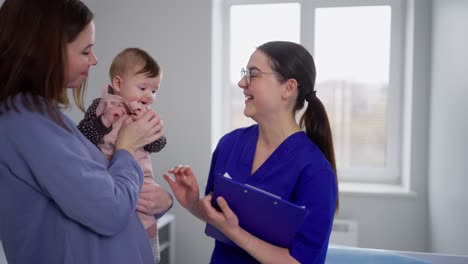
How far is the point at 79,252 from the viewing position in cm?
87

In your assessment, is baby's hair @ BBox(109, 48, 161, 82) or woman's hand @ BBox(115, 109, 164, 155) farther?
baby's hair @ BBox(109, 48, 161, 82)

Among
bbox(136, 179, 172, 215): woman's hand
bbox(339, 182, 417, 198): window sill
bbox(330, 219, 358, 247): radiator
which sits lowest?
bbox(330, 219, 358, 247): radiator

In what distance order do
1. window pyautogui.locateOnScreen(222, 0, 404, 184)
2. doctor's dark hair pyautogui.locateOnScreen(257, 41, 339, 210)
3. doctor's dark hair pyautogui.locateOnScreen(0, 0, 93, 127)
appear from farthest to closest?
window pyautogui.locateOnScreen(222, 0, 404, 184)
doctor's dark hair pyautogui.locateOnScreen(257, 41, 339, 210)
doctor's dark hair pyautogui.locateOnScreen(0, 0, 93, 127)

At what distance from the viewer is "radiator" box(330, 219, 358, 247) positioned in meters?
2.85

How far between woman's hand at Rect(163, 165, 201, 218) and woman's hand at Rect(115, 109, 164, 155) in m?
0.20

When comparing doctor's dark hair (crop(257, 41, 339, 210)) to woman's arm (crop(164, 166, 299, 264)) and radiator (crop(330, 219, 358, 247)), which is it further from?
radiator (crop(330, 219, 358, 247))

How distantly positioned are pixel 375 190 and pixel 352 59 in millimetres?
973

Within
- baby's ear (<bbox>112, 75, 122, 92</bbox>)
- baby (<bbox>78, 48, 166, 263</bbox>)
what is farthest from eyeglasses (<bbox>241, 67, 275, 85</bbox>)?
baby's ear (<bbox>112, 75, 122, 92</bbox>)

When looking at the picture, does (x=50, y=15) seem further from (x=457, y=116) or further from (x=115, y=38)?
(x=115, y=38)

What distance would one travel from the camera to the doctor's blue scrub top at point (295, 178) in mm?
1175

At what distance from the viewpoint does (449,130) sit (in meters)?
2.28

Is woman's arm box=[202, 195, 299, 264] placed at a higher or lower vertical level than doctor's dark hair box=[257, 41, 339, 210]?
lower

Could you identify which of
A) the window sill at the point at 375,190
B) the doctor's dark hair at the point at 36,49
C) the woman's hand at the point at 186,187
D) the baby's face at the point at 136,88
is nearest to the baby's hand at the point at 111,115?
the baby's face at the point at 136,88

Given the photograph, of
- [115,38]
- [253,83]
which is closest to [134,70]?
[253,83]
